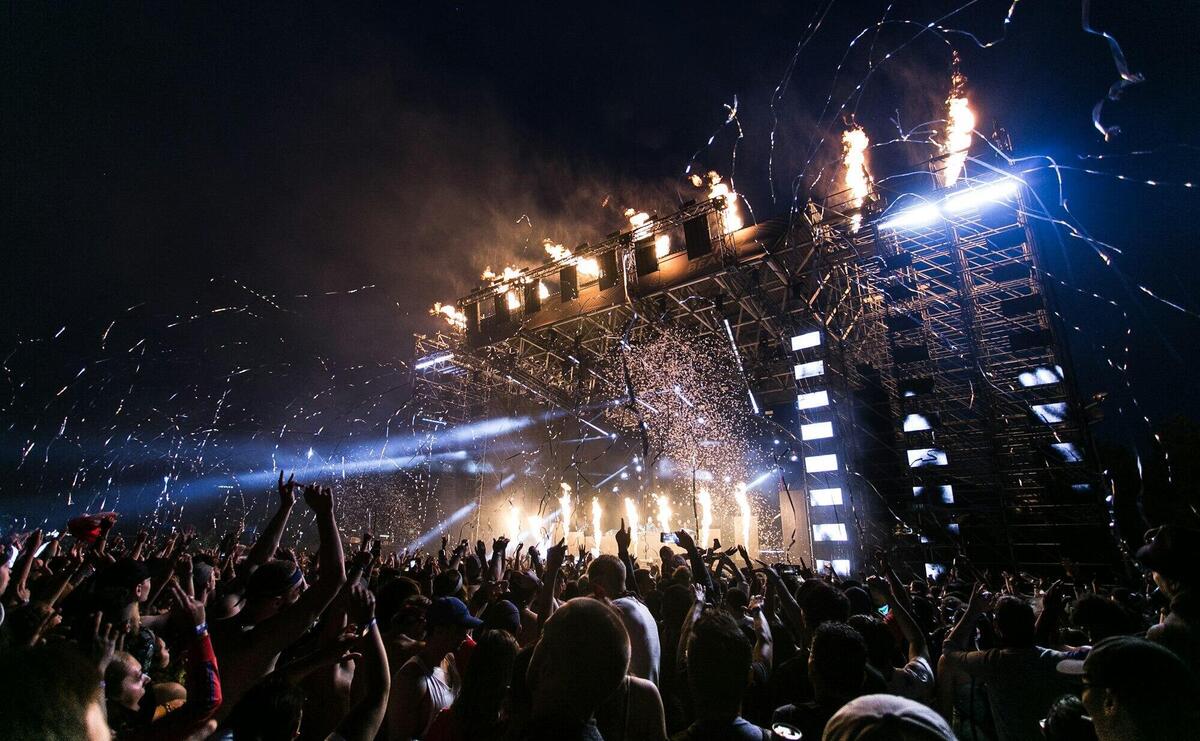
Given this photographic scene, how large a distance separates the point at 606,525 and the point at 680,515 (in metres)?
3.67

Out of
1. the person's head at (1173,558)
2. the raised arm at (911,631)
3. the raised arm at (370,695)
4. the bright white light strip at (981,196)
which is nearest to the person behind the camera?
the raised arm at (370,695)

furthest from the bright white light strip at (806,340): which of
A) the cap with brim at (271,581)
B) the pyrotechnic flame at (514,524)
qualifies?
the pyrotechnic flame at (514,524)

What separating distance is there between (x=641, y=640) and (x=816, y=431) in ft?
42.5

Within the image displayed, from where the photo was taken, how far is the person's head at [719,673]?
1.57m

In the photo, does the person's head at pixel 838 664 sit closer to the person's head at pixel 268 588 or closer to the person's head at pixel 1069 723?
the person's head at pixel 1069 723

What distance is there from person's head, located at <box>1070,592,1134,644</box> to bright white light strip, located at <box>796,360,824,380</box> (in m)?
12.2

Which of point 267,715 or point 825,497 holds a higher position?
point 267,715

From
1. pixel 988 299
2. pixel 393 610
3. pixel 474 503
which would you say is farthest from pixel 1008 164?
pixel 474 503

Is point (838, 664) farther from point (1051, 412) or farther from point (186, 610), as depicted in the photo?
point (1051, 412)

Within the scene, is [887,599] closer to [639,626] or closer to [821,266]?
[639,626]

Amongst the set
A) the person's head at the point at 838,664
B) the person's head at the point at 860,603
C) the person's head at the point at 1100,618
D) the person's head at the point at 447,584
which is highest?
the person's head at the point at 447,584

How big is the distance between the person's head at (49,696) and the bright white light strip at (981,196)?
14.2 m

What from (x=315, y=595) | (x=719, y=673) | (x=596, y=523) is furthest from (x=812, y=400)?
(x=315, y=595)

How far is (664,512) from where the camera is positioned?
24.7m
